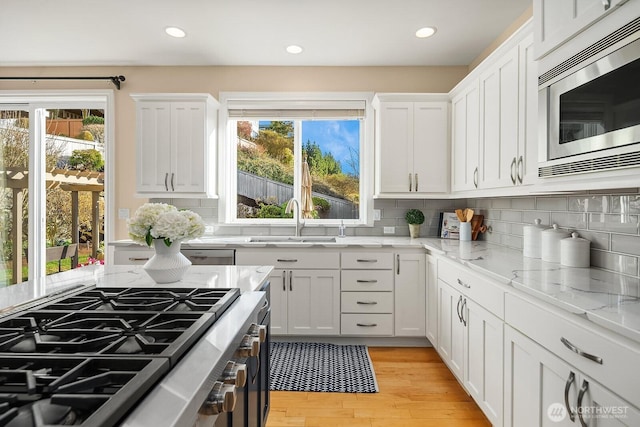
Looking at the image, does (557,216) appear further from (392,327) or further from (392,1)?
(392,1)

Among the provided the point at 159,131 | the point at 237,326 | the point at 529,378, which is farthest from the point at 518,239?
the point at 159,131

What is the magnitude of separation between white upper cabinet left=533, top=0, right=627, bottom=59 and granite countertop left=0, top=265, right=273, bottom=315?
1.67 m

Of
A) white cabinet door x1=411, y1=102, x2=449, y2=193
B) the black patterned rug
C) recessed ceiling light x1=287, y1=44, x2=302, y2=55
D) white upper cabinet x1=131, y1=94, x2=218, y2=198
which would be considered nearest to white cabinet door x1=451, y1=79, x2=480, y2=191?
white cabinet door x1=411, y1=102, x2=449, y2=193

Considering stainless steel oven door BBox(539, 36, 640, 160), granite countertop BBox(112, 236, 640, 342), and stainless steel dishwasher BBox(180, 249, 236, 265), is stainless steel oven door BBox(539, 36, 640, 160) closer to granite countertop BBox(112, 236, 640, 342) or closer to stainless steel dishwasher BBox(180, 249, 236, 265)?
granite countertop BBox(112, 236, 640, 342)

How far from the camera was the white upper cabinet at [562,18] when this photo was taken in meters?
1.38

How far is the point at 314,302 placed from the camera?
324 cm

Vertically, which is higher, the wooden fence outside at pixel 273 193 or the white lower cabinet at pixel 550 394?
the wooden fence outside at pixel 273 193

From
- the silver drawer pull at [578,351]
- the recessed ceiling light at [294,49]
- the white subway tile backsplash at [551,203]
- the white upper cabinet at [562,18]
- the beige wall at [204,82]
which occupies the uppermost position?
the recessed ceiling light at [294,49]

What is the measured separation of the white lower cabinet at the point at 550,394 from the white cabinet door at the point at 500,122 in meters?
1.13

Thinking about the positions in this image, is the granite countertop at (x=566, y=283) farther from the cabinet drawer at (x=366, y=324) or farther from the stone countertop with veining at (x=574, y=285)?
the cabinet drawer at (x=366, y=324)

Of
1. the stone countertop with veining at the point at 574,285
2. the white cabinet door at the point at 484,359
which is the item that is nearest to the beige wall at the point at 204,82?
the stone countertop with veining at the point at 574,285

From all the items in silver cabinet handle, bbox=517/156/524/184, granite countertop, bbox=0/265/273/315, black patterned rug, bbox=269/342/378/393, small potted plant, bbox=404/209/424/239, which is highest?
silver cabinet handle, bbox=517/156/524/184

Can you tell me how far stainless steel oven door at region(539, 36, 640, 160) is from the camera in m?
1.27

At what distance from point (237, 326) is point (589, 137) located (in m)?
1.50
